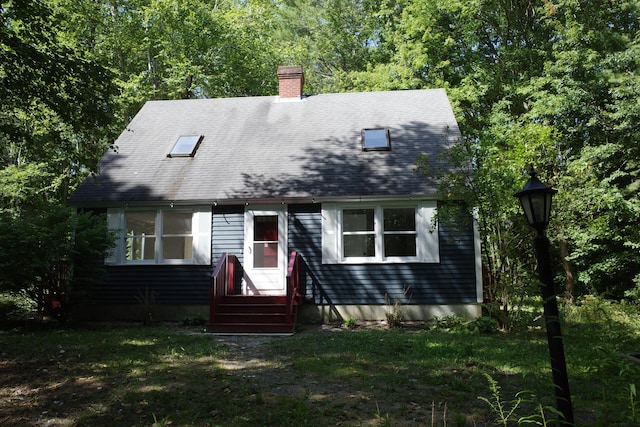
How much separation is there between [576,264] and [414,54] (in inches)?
392

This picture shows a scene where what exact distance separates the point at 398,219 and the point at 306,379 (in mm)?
6090

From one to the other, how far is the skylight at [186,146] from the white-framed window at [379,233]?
14.1 ft

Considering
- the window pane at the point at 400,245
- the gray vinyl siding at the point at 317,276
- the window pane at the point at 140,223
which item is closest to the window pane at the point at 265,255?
the gray vinyl siding at the point at 317,276

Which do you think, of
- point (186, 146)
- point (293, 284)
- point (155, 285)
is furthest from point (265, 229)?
point (186, 146)

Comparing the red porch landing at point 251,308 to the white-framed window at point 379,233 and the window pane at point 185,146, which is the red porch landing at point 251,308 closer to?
the white-framed window at point 379,233

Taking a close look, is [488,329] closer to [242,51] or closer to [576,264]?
[576,264]

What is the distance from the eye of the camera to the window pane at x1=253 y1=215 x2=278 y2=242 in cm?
1141

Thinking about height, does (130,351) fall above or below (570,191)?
below

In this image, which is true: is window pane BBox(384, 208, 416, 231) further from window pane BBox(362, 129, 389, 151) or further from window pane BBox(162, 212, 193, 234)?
window pane BBox(162, 212, 193, 234)

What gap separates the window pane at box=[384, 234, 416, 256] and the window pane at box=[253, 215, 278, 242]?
2713 mm

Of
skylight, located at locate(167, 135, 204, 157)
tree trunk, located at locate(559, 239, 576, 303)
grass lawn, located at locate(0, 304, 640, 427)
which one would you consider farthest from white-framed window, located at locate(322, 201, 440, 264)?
tree trunk, located at locate(559, 239, 576, 303)

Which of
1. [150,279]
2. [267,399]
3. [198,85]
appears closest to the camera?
[267,399]

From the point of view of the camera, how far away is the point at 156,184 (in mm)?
11633

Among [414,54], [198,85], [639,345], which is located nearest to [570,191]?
[639,345]
